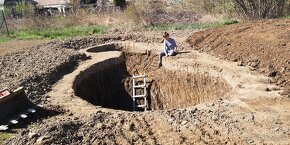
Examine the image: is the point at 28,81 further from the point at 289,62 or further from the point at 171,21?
the point at 171,21

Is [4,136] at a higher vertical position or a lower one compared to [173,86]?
higher

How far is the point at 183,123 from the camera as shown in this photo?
7.91 metres

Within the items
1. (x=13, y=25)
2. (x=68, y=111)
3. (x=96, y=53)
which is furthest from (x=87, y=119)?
(x=13, y=25)

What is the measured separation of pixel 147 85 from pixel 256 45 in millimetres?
4211

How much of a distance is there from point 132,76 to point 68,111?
19.6 ft

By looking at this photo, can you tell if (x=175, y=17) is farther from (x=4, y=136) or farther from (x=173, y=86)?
(x=4, y=136)

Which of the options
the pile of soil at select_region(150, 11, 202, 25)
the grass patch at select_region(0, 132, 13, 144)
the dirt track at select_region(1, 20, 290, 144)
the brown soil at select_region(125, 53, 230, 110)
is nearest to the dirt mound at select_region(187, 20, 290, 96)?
the dirt track at select_region(1, 20, 290, 144)

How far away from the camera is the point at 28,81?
440 inches

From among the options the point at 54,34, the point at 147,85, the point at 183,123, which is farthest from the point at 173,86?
the point at 54,34

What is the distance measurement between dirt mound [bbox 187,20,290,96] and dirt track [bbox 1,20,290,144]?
62 centimetres

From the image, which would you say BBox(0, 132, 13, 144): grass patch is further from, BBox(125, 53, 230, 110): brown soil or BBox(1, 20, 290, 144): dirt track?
BBox(125, 53, 230, 110): brown soil

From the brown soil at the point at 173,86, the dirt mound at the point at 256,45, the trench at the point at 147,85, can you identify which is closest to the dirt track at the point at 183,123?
the dirt mound at the point at 256,45

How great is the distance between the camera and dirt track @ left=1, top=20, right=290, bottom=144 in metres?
Answer: 7.35

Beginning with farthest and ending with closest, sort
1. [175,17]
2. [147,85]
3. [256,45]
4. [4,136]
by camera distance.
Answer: [175,17] < [147,85] < [256,45] < [4,136]
